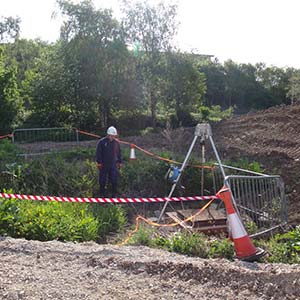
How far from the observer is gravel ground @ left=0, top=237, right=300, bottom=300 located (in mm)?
3574

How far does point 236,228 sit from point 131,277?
5.38ft

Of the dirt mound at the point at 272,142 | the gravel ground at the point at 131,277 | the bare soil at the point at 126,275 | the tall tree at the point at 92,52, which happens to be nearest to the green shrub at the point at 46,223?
the bare soil at the point at 126,275

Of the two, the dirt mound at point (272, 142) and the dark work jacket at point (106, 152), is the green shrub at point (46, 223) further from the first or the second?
the dirt mound at point (272, 142)

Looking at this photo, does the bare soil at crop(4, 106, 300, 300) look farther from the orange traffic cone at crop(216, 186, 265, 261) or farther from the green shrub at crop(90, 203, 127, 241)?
the green shrub at crop(90, 203, 127, 241)

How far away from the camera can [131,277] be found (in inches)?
156

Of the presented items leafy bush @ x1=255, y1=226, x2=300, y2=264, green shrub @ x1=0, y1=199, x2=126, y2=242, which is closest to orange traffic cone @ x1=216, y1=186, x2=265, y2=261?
leafy bush @ x1=255, y1=226, x2=300, y2=264

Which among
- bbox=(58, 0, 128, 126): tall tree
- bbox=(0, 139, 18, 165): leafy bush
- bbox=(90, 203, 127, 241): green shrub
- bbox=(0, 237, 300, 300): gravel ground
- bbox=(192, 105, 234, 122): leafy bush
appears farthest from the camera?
bbox=(192, 105, 234, 122): leafy bush

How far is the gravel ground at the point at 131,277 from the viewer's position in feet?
11.7

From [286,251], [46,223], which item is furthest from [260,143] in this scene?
[46,223]

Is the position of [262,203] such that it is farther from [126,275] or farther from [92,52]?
[92,52]

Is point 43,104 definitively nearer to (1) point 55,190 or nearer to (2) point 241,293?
(1) point 55,190

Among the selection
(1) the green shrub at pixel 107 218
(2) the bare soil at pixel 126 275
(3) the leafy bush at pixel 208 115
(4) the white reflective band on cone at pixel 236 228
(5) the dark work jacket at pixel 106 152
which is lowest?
(1) the green shrub at pixel 107 218

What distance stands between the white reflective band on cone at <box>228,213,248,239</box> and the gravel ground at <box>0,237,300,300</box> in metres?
0.45

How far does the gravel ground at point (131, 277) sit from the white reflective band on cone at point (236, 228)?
449mm
